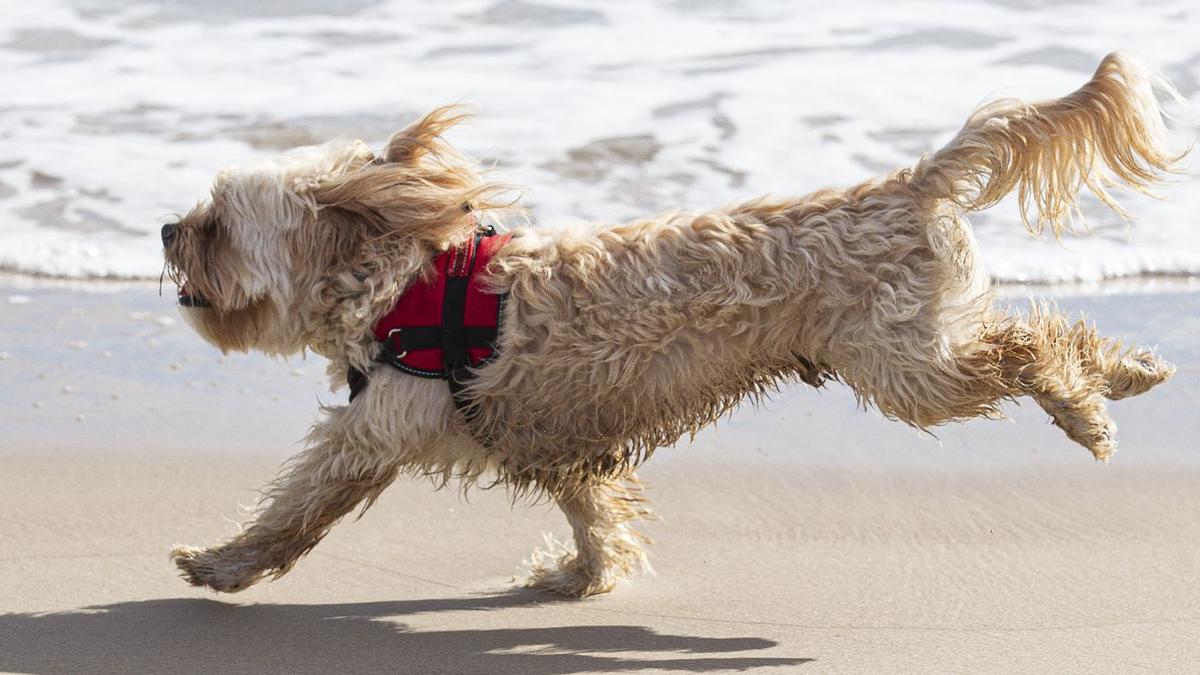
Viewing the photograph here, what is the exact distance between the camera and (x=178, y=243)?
4.07m

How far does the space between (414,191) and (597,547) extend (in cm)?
121

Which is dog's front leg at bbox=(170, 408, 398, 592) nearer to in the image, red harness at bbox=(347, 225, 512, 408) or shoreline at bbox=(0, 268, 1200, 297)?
red harness at bbox=(347, 225, 512, 408)

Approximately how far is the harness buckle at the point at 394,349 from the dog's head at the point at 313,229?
17 cm

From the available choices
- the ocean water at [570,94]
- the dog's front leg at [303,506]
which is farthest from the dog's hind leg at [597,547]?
the ocean water at [570,94]

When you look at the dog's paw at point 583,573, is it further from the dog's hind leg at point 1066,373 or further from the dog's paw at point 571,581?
the dog's hind leg at point 1066,373

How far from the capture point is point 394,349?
396 cm

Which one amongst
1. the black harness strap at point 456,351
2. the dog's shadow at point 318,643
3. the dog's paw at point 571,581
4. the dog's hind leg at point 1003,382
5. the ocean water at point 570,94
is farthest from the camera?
the ocean water at point 570,94

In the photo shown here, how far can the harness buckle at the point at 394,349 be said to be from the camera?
396cm

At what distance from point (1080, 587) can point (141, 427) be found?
3391 millimetres

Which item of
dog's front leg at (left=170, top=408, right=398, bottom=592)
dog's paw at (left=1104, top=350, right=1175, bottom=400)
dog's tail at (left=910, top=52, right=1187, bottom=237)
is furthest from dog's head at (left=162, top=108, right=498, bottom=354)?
dog's paw at (left=1104, top=350, right=1175, bottom=400)

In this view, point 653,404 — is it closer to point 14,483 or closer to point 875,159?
point 14,483

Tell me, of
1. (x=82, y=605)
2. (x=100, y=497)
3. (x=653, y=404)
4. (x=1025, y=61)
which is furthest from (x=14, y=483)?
(x=1025, y=61)

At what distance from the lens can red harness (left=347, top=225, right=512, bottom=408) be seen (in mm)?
3934

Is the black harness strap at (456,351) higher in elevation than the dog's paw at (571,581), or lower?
higher
